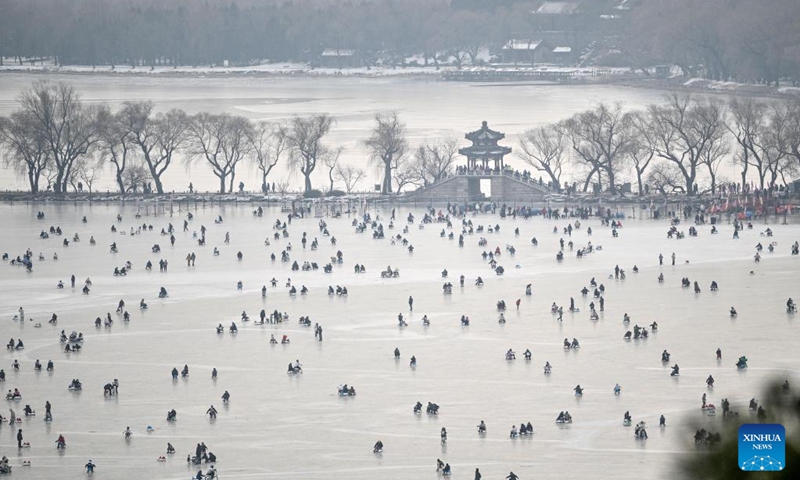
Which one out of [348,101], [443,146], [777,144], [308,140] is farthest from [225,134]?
[348,101]

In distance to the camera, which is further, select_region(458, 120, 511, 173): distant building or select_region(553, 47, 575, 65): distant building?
select_region(553, 47, 575, 65): distant building

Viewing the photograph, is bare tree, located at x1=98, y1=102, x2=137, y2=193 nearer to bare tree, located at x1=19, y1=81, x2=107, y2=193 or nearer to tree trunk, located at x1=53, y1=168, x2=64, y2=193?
bare tree, located at x1=19, y1=81, x2=107, y2=193

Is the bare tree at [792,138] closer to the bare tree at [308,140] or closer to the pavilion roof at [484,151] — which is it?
the pavilion roof at [484,151]

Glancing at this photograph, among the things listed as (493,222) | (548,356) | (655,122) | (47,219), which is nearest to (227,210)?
(47,219)

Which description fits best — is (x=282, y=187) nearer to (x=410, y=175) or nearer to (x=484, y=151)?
(x=410, y=175)

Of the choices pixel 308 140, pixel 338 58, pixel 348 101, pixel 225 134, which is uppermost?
pixel 338 58

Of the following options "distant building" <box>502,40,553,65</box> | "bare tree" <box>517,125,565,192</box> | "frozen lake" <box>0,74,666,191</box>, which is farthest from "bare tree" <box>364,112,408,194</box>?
"distant building" <box>502,40,553,65</box>
